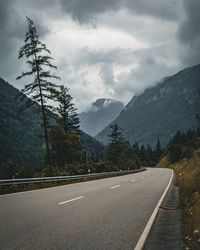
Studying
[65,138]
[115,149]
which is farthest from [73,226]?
[115,149]

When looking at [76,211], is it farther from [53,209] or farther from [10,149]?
[10,149]

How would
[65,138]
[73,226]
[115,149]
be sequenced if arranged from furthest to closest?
[115,149] → [65,138] → [73,226]

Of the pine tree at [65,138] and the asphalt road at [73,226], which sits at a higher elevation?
the pine tree at [65,138]

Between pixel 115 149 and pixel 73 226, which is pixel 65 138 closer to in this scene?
pixel 115 149

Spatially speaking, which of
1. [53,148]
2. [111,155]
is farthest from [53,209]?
[111,155]

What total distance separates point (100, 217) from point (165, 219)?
1863mm

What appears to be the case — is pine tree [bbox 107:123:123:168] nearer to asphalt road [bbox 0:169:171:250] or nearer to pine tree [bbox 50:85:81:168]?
pine tree [bbox 50:85:81:168]

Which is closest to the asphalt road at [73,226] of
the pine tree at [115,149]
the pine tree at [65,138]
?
the pine tree at [65,138]

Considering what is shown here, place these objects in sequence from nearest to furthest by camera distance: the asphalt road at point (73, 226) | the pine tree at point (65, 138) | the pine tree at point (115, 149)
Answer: the asphalt road at point (73, 226) → the pine tree at point (65, 138) → the pine tree at point (115, 149)

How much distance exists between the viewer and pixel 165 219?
9250 millimetres

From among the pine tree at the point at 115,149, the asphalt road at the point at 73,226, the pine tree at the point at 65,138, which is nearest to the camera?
the asphalt road at the point at 73,226

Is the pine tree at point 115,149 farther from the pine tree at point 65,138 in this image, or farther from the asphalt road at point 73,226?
the asphalt road at point 73,226

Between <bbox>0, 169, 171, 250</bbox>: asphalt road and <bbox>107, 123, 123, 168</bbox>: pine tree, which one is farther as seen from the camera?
<bbox>107, 123, 123, 168</bbox>: pine tree

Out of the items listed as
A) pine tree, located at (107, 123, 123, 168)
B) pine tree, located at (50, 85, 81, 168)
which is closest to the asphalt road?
pine tree, located at (50, 85, 81, 168)
